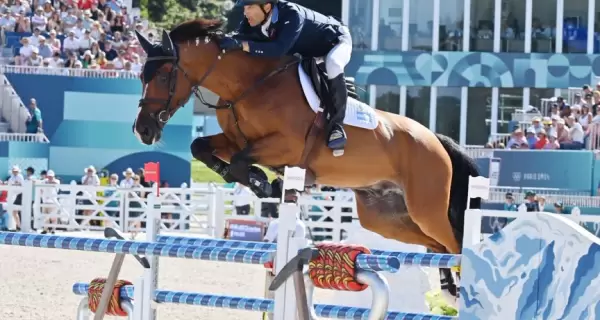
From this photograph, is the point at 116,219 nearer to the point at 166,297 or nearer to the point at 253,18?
the point at 253,18

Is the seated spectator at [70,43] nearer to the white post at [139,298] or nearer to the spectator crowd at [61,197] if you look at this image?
the spectator crowd at [61,197]

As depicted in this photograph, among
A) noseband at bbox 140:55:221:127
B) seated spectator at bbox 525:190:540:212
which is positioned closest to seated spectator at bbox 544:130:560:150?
seated spectator at bbox 525:190:540:212

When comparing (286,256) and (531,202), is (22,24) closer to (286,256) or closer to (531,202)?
(531,202)

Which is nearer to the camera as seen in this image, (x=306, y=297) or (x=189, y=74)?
(x=306, y=297)

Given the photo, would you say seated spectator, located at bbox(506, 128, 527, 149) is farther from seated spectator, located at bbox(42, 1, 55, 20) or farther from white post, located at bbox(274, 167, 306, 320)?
white post, located at bbox(274, 167, 306, 320)

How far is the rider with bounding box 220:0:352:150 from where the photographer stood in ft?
21.4

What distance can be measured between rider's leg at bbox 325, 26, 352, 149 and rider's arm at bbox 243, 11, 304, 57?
35cm

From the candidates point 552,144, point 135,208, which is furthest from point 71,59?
point 552,144

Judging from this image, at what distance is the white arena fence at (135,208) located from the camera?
16828 millimetres

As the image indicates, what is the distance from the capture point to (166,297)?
4.80 metres

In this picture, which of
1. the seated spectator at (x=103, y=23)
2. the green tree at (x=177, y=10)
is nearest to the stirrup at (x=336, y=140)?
the seated spectator at (x=103, y=23)

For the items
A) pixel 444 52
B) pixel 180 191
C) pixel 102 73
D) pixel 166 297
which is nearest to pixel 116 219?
pixel 180 191

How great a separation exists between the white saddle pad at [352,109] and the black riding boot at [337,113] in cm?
7

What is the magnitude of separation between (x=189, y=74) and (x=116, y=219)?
11131 mm
